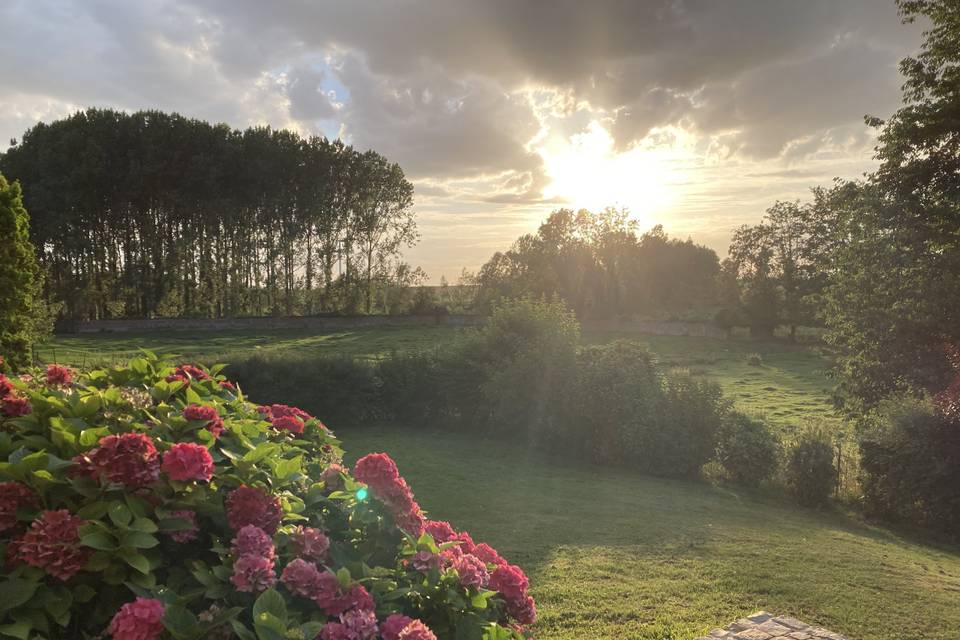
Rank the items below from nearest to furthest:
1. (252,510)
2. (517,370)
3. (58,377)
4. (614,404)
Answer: (252,510), (58,377), (614,404), (517,370)

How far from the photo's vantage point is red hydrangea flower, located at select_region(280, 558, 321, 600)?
7.03 ft

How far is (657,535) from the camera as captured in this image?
9.20 m

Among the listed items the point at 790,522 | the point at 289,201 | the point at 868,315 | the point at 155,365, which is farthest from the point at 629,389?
the point at 289,201

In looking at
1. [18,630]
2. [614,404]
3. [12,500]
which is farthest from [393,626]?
[614,404]

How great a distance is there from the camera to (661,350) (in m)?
40.1

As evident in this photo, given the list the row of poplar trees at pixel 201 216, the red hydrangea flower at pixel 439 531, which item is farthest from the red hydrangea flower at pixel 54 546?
the row of poplar trees at pixel 201 216

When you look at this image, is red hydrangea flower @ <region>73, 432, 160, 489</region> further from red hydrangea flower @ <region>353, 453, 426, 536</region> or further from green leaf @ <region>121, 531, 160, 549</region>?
red hydrangea flower @ <region>353, 453, 426, 536</region>

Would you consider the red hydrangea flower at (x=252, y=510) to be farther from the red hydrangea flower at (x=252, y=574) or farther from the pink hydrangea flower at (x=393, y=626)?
the pink hydrangea flower at (x=393, y=626)

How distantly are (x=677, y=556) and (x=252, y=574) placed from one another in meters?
7.38

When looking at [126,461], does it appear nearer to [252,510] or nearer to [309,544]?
[252,510]

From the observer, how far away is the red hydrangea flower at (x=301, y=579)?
214cm

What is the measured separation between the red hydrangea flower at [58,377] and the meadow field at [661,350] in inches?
810

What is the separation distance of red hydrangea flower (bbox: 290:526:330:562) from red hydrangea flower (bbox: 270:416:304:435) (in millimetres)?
1071

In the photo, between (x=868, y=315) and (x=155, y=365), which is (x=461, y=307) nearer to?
(x=868, y=315)
